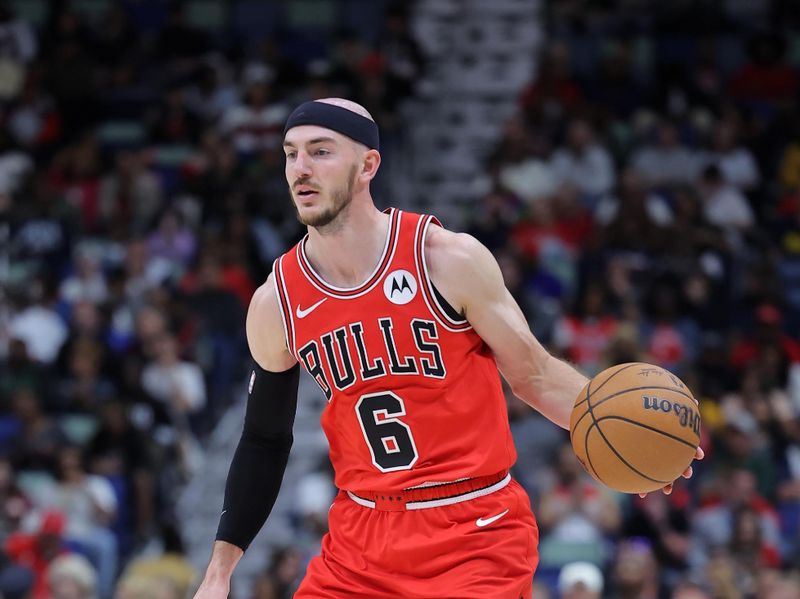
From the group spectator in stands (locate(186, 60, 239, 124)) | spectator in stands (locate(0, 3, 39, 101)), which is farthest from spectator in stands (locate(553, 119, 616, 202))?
spectator in stands (locate(0, 3, 39, 101))

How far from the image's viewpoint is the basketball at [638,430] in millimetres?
4918

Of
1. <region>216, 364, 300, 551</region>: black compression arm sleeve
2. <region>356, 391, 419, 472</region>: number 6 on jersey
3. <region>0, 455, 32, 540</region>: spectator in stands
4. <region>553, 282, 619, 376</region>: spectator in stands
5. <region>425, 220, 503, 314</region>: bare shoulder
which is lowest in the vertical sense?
<region>0, 455, 32, 540</region>: spectator in stands

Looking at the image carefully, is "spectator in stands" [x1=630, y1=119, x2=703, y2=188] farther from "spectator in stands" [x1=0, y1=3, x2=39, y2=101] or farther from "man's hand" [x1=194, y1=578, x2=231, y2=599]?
"man's hand" [x1=194, y1=578, x2=231, y2=599]

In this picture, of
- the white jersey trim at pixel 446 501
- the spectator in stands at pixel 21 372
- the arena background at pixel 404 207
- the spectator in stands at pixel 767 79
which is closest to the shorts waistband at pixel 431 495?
the white jersey trim at pixel 446 501

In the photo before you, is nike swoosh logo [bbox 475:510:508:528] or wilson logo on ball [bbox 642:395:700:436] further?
nike swoosh logo [bbox 475:510:508:528]

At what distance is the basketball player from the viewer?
503 centimetres

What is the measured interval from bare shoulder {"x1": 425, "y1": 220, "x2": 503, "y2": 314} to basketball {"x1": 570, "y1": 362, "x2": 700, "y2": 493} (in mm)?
539

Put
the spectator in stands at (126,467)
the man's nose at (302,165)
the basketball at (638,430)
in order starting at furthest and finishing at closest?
the spectator in stands at (126,467) → the man's nose at (302,165) → the basketball at (638,430)

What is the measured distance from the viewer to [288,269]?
5.38 meters

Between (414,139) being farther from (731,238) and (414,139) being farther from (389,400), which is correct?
(389,400)

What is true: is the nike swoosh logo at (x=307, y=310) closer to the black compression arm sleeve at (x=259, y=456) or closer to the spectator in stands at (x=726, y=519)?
the black compression arm sleeve at (x=259, y=456)

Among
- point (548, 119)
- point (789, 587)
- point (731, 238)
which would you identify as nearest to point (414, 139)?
point (548, 119)

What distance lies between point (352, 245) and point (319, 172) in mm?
297

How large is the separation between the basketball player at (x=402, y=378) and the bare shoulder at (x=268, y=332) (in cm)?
5
